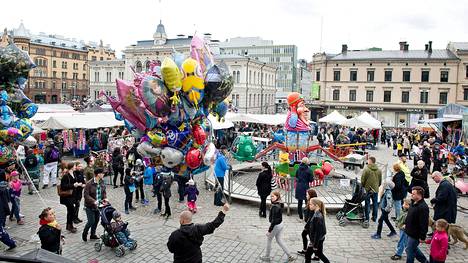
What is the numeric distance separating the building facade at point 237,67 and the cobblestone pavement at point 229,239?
46720 millimetres

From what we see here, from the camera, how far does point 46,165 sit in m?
14.3

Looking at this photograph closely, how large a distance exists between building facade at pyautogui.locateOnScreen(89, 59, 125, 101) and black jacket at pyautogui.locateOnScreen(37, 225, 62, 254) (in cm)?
6542

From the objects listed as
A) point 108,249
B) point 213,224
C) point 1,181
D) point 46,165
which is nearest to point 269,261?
point 213,224

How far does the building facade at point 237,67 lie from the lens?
58781 millimetres

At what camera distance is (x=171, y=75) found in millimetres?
9391

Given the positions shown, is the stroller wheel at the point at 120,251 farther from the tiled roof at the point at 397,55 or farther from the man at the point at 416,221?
the tiled roof at the point at 397,55

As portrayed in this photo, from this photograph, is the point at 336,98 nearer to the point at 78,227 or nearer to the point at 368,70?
the point at 368,70

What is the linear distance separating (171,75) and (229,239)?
13.8 ft

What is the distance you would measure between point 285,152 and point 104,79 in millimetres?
62982

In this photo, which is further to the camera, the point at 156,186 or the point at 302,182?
the point at 156,186

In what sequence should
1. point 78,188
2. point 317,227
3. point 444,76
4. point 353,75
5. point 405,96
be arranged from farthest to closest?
point 353,75
point 405,96
point 444,76
point 78,188
point 317,227

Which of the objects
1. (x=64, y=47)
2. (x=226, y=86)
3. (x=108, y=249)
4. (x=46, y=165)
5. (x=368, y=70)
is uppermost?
(x=64, y=47)

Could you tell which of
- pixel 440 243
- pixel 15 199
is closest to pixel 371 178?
pixel 440 243

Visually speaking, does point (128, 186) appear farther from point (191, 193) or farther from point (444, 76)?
point (444, 76)
